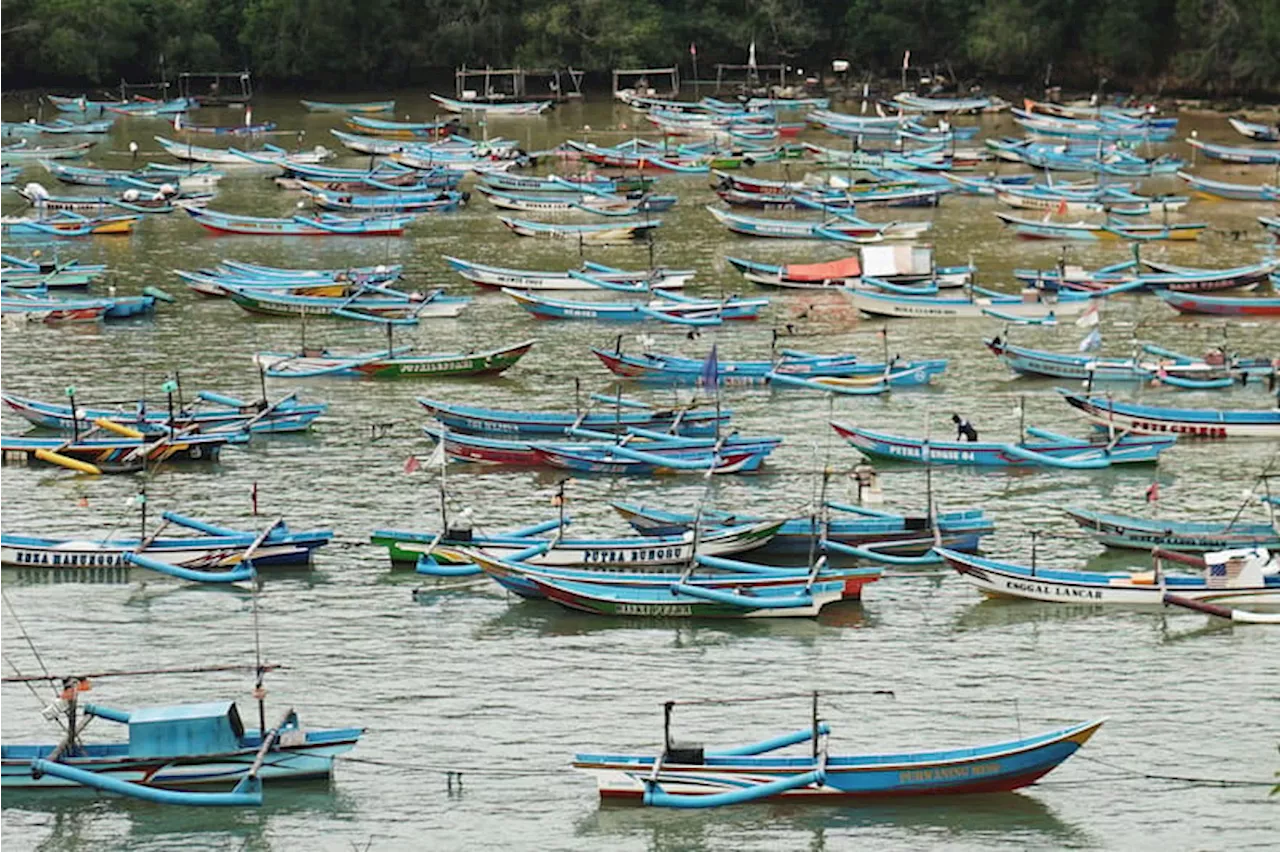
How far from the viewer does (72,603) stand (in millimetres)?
44406

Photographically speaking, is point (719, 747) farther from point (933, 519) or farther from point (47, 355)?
point (47, 355)

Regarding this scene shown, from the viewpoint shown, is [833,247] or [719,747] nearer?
[719,747]

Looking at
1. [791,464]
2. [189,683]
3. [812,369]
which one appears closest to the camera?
[189,683]

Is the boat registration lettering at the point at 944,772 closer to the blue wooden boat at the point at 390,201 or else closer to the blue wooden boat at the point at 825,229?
the blue wooden boat at the point at 825,229

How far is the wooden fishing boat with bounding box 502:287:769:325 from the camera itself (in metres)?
66.2

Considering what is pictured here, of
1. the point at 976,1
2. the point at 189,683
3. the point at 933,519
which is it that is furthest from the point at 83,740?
the point at 976,1

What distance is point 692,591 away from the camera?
141ft

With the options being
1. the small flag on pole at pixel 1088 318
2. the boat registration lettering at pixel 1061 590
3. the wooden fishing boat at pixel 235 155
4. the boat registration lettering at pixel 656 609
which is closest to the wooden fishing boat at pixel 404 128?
the wooden fishing boat at pixel 235 155

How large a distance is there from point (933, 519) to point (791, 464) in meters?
6.98

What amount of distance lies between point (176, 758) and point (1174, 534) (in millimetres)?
19390

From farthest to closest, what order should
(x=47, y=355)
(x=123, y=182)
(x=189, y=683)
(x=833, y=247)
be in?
(x=123, y=182), (x=833, y=247), (x=47, y=355), (x=189, y=683)

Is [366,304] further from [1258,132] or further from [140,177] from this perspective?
[1258,132]

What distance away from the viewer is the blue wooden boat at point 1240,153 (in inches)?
3701

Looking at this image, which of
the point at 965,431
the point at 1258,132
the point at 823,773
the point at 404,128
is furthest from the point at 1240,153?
the point at 823,773
